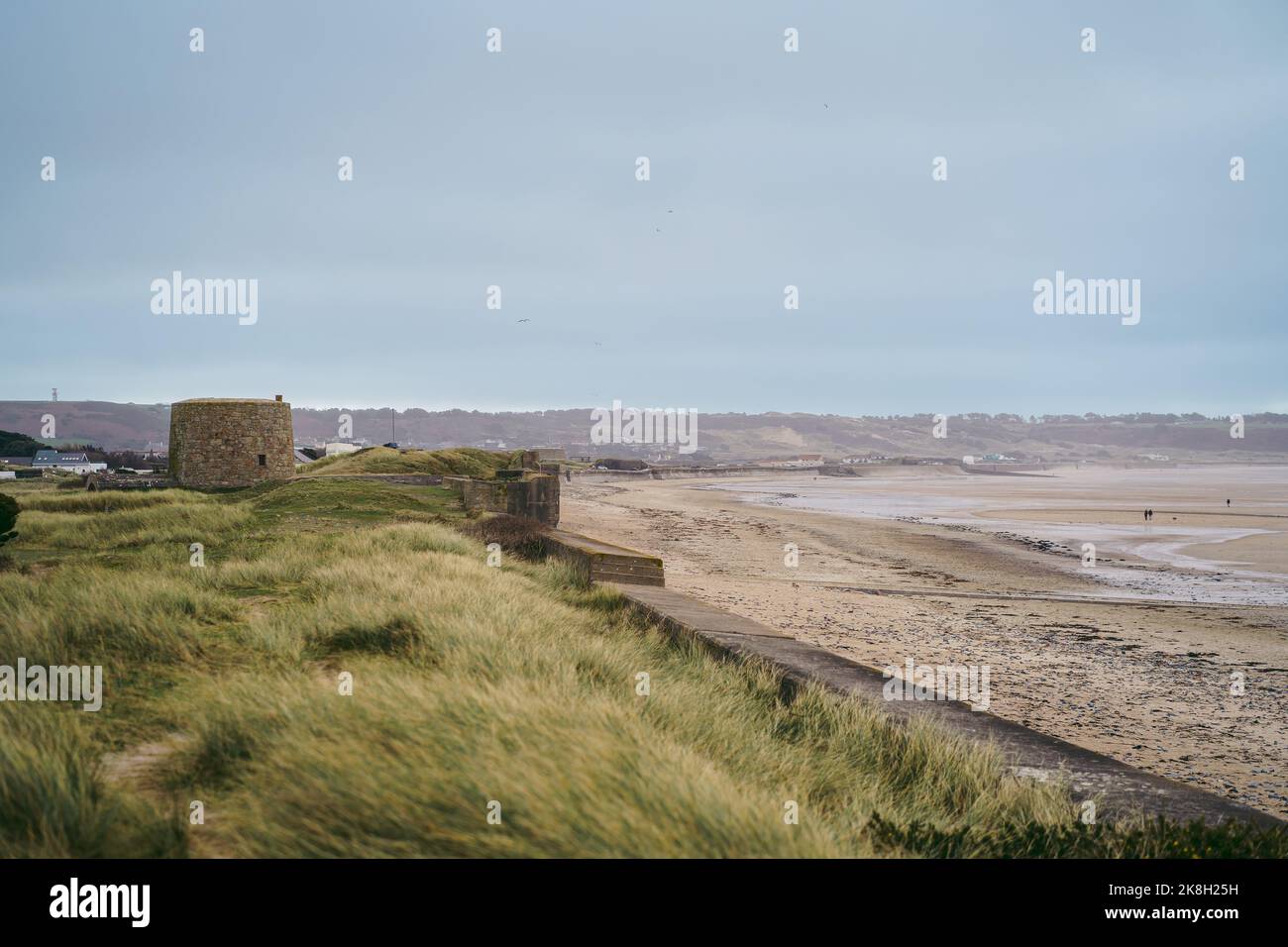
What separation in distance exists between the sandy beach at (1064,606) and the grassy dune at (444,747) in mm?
3174

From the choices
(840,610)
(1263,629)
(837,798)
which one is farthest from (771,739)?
(1263,629)

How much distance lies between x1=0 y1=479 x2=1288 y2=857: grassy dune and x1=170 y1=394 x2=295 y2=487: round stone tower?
17.8 m

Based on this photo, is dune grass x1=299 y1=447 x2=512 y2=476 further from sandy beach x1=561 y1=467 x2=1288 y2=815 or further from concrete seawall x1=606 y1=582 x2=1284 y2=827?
concrete seawall x1=606 y1=582 x2=1284 y2=827

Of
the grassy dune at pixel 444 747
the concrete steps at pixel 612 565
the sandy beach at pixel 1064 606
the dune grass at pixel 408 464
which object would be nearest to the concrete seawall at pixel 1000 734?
the grassy dune at pixel 444 747

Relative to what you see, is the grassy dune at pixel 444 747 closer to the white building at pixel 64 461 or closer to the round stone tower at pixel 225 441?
the round stone tower at pixel 225 441

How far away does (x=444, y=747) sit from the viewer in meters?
3.38

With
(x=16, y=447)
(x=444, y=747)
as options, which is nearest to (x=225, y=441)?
(x=444, y=747)

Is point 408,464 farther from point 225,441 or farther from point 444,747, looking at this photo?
point 444,747

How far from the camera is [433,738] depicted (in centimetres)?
346

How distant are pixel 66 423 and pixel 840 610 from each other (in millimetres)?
224558

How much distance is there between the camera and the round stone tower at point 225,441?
80.3ft

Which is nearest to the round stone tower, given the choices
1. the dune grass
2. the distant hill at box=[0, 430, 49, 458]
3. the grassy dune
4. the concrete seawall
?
the dune grass

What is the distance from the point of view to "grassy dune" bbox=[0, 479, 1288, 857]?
9.29 ft
